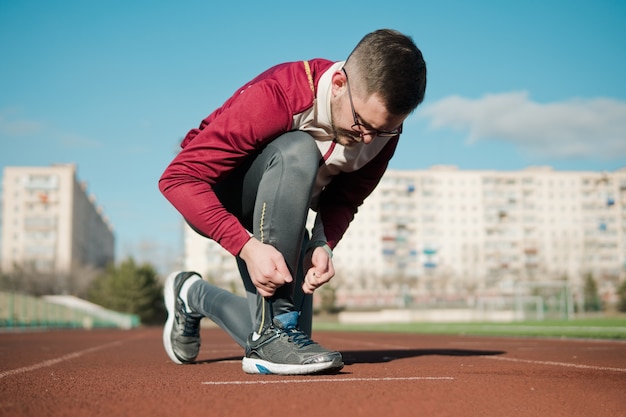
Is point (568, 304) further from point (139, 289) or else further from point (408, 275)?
point (408, 275)

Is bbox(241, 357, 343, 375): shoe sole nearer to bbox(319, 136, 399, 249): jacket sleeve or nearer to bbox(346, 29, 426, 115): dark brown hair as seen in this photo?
bbox(319, 136, 399, 249): jacket sleeve

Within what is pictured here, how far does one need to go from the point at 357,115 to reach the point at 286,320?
0.92 meters

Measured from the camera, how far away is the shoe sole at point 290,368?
2748 millimetres

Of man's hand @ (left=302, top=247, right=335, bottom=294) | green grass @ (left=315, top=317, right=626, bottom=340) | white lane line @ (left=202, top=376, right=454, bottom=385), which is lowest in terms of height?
green grass @ (left=315, top=317, right=626, bottom=340)

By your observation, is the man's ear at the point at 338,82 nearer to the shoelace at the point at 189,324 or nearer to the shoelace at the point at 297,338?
the shoelace at the point at 297,338

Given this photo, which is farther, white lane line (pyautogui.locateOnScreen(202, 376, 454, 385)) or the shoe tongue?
the shoe tongue

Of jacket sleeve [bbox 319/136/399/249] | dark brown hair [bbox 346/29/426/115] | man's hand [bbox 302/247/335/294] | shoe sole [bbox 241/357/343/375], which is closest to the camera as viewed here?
dark brown hair [bbox 346/29/426/115]

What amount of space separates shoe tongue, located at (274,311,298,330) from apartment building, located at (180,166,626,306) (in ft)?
283

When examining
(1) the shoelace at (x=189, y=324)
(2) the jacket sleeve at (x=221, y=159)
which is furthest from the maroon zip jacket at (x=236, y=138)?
(1) the shoelace at (x=189, y=324)

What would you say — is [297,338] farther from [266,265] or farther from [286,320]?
[266,265]

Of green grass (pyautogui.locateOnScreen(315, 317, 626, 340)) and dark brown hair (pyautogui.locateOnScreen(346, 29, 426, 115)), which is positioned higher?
dark brown hair (pyautogui.locateOnScreen(346, 29, 426, 115))

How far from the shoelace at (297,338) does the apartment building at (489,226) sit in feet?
283

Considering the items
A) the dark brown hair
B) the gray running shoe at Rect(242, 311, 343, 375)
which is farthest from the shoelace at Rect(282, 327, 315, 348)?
the dark brown hair

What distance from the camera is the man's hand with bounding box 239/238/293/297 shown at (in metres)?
2.73
